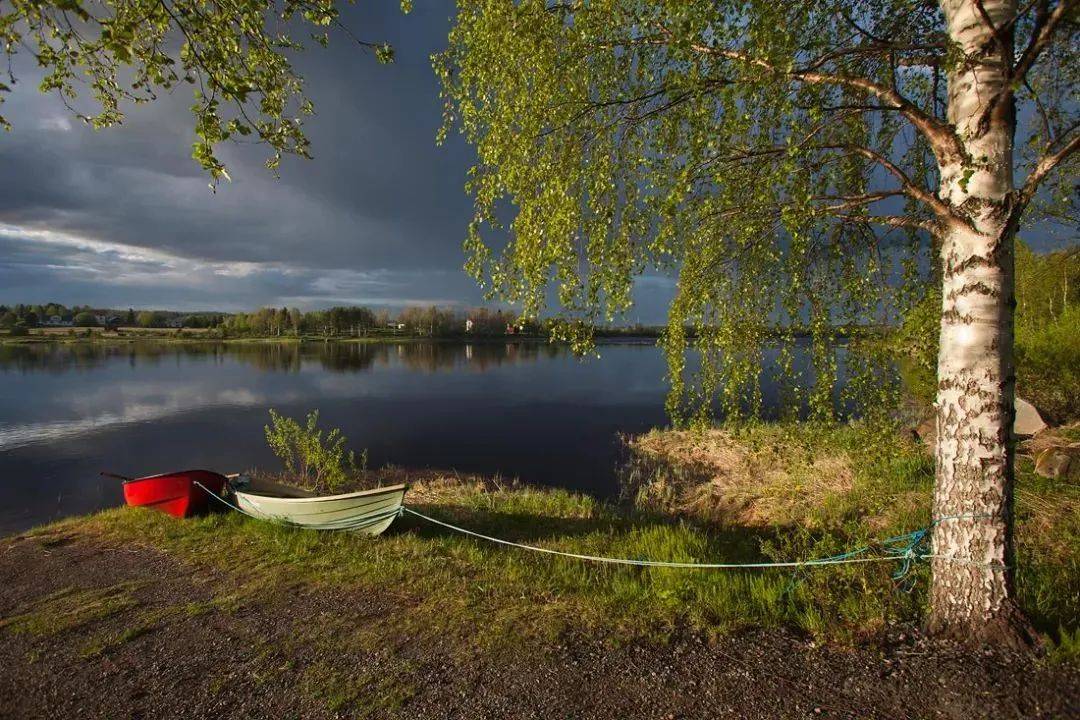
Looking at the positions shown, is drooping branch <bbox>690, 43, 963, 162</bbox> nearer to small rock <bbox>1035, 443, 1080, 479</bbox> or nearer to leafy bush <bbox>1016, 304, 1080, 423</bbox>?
small rock <bbox>1035, 443, 1080, 479</bbox>

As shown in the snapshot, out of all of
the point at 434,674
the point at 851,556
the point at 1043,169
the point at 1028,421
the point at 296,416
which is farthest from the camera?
the point at 296,416

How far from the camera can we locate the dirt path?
384 cm

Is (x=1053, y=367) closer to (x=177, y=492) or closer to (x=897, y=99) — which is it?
(x=897, y=99)

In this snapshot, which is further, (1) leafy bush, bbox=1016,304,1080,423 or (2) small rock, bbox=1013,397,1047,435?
(1) leafy bush, bbox=1016,304,1080,423

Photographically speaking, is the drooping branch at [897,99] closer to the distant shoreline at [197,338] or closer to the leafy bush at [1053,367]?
the leafy bush at [1053,367]

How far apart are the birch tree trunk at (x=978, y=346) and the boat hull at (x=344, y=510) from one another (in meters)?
6.72

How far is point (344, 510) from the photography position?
840cm

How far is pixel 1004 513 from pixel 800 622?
1.96 metres

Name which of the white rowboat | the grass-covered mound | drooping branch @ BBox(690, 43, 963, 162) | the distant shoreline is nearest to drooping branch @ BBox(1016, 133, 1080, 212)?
drooping branch @ BBox(690, 43, 963, 162)

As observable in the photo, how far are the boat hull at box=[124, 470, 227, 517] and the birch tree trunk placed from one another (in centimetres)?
1130

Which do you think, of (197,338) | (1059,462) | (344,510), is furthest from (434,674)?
(197,338)

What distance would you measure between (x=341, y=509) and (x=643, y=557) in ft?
15.9

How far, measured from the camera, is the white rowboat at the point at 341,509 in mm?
8219

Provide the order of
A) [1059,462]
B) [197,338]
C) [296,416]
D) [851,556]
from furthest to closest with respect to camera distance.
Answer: [197,338], [296,416], [1059,462], [851,556]
